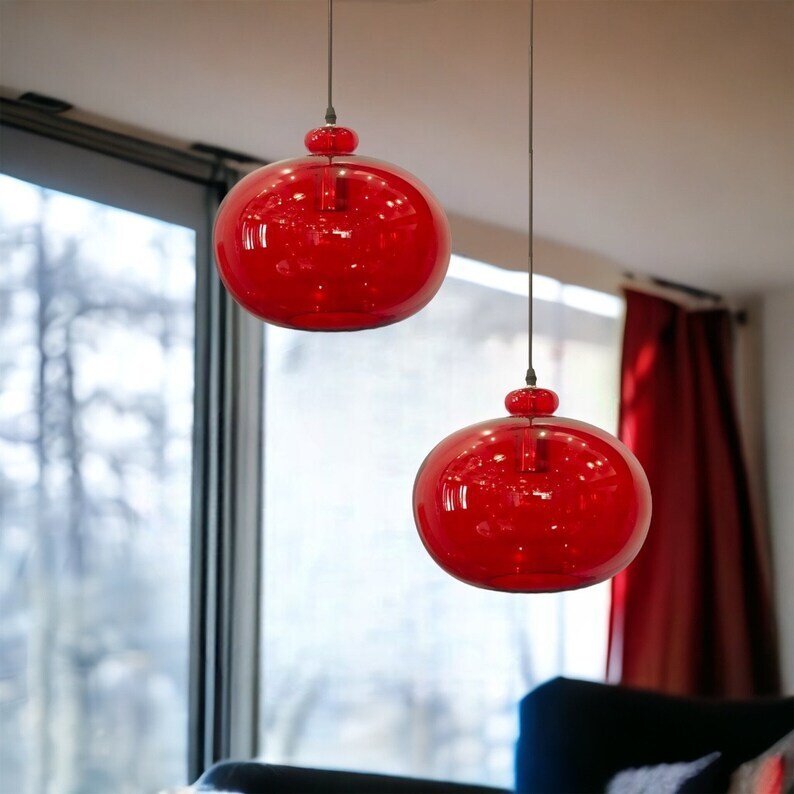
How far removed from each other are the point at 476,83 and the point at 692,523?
2.65 m

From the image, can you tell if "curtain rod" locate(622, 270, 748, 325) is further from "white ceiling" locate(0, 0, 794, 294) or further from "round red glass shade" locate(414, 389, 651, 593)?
"round red glass shade" locate(414, 389, 651, 593)

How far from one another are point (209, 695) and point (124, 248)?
114cm

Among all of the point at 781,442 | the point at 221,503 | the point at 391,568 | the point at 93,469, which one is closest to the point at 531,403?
Answer: the point at 93,469

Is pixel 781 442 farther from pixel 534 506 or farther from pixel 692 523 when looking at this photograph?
pixel 534 506

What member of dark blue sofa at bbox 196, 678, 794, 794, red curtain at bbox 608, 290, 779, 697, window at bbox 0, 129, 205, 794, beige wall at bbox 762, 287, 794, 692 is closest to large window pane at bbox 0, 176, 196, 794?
window at bbox 0, 129, 205, 794

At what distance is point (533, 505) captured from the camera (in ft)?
3.48

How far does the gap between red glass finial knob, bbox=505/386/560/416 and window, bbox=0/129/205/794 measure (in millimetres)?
1698

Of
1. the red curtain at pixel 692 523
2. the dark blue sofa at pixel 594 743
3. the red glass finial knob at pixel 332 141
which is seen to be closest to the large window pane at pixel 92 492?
the dark blue sofa at pixel 594 743

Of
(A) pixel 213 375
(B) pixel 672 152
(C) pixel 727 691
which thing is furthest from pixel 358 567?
(C) pixel 727 691

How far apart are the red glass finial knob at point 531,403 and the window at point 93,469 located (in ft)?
5.57

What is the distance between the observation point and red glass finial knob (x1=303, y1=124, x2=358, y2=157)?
1085 millimetres

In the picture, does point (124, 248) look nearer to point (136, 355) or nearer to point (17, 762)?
point (136, 355)

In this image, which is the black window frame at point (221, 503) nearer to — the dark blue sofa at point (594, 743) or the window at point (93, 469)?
the window at point (93, 469)

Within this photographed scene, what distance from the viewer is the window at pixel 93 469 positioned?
262cm
